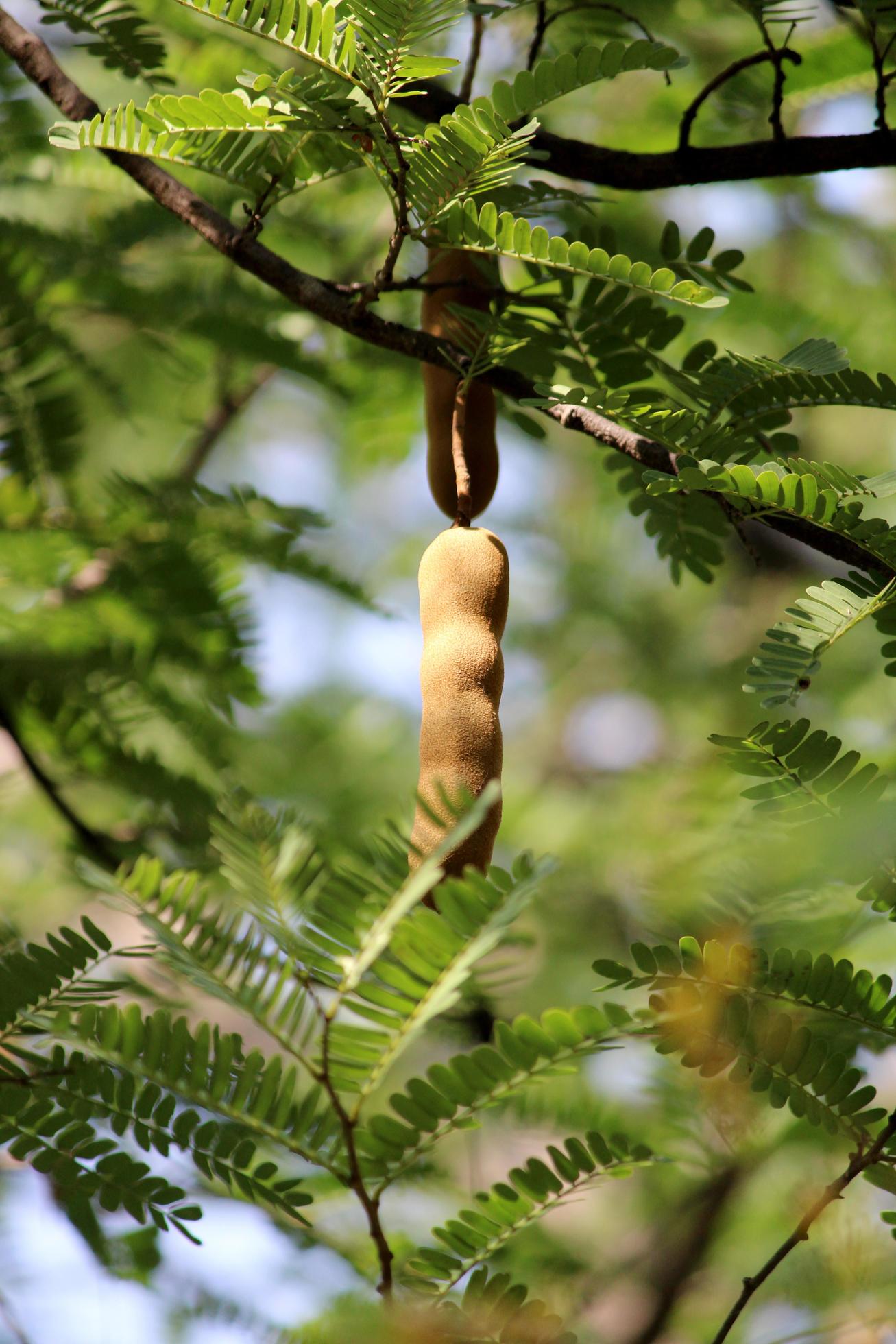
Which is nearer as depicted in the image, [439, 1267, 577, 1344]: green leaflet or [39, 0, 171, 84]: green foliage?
[439, 1267, 577, 1344]: green leaflet

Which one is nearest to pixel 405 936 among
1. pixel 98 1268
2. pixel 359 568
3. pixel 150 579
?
pixel 98 1268

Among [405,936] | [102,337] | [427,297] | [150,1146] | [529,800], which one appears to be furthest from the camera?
[102,337]

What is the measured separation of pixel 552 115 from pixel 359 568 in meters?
1.45

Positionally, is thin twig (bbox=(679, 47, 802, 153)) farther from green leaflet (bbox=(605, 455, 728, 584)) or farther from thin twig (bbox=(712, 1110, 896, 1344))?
thin twig (bbox=(712, 1110, 896, 1344))

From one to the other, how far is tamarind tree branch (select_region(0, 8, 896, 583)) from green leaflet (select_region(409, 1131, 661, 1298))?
27 centimetres

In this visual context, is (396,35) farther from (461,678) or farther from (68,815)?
Result: (68,815)

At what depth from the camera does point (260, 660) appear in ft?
3.82

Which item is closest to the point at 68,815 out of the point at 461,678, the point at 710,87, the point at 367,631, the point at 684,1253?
the point at 461,678

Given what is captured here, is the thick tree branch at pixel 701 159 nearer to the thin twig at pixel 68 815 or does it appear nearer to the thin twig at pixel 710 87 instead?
the thin twig at pixel 710 87

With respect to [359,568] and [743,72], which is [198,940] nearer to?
[743,72]

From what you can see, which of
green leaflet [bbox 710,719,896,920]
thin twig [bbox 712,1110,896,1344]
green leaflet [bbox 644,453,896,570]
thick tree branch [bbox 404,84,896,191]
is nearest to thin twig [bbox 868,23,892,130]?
thick tree branch [bbox 404,84,896,191]

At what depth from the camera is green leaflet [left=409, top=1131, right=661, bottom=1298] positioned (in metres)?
0.47

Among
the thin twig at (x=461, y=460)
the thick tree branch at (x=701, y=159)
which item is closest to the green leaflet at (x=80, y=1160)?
the thin twig at (x=461, y=460)

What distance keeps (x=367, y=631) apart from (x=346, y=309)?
5.54 ft
